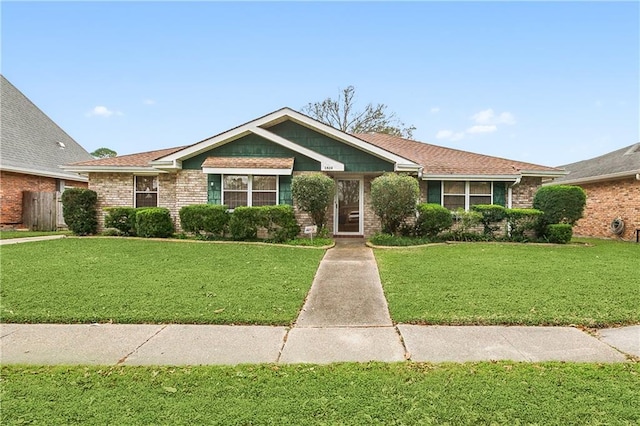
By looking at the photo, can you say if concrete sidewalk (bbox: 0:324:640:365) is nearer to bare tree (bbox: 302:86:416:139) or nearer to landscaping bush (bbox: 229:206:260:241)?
landscaping bush (bbox: 229:206:260:241)

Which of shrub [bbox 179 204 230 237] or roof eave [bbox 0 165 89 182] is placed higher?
roof eave [bbox 0 165 89 182]

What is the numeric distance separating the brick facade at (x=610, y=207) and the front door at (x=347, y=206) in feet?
36.5

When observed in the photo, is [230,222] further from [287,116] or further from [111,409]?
[111,409]

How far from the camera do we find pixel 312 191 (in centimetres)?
A: 1168

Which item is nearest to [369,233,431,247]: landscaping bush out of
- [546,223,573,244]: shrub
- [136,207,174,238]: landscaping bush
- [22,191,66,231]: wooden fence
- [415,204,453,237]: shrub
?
[415,204,453,237]: shrub

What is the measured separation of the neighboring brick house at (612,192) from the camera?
1440 cm

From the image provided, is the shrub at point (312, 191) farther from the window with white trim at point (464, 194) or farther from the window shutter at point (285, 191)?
the window with white trim at point (464, 194)

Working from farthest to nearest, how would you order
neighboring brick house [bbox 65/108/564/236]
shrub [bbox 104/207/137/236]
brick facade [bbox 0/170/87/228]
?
brick facade [bbox 0/170/87/228] < neighboring brick house [bbox 65/108/564/236] < shrub [bbox 104/207/137/236]

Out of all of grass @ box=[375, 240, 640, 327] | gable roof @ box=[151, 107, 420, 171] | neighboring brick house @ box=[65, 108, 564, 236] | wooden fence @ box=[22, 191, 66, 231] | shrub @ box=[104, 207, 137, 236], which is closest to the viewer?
grass @ box=[375, 240, 640, 327]

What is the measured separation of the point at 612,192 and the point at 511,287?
1382cm

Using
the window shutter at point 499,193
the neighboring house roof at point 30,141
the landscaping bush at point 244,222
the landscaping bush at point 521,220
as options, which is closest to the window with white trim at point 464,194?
the window shutter at point 499,193

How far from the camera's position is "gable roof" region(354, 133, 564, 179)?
43.6 feet

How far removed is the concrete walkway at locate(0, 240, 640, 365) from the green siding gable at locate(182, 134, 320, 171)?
28.9ft

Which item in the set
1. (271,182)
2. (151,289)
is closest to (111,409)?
(151,289)
